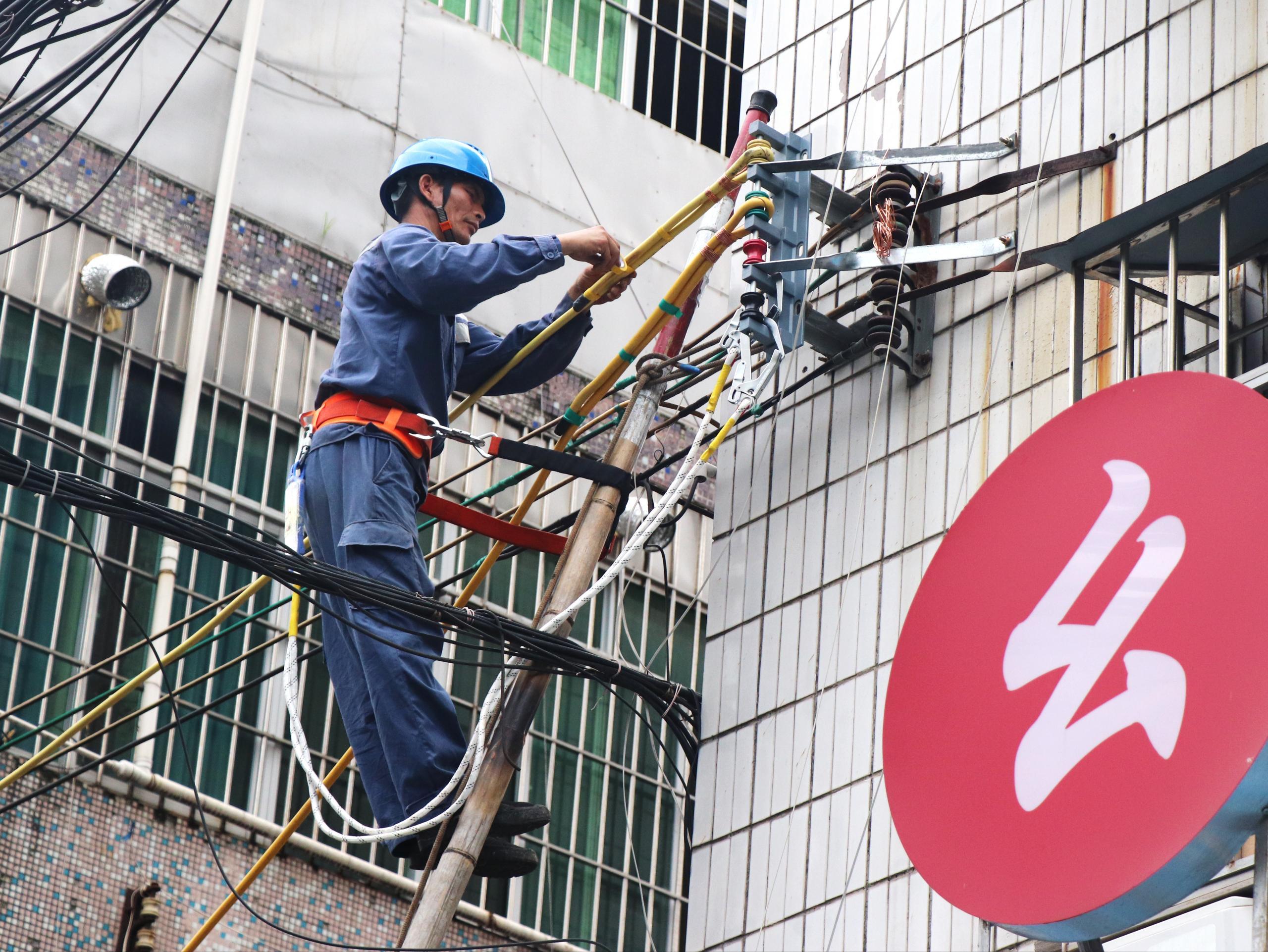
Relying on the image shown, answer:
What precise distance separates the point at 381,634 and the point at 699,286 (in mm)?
2225

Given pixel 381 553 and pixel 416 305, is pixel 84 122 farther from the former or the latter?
pixel 381 553

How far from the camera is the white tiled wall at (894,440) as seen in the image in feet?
28.5

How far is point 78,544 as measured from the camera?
16062 mm

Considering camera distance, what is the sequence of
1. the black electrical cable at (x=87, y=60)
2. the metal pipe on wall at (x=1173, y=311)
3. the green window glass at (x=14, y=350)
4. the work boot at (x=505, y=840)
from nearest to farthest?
1. the metal pipe on wall at (x=1173, y=311)
2. the work boot at (x=505, y=840)
3. the black electrical cable at (x=87, y=60)
4. the green window glass at (x=14, y=350)

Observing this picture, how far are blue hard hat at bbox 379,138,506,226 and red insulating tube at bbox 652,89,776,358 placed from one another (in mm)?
930

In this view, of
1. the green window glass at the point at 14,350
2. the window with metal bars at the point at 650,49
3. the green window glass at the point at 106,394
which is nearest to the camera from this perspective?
the green window glass at the point at 14,350

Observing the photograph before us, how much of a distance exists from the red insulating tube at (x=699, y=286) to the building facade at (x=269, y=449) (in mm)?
4169

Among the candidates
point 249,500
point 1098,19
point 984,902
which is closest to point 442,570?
point 249,500

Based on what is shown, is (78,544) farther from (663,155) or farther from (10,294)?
(663,155)

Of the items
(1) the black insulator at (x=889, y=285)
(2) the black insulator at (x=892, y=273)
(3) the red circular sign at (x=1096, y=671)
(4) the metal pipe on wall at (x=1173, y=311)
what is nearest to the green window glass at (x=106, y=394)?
(2) the black insulator at (x=892, y=273)

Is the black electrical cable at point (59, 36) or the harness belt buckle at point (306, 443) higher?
the black electrical cable at point (59, 36)

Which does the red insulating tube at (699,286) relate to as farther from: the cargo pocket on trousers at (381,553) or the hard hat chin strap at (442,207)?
the cargo pocket on trousers at (381,553)

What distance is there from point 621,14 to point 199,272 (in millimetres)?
5993

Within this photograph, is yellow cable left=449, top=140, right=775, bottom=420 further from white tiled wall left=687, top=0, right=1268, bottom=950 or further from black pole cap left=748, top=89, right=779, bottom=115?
white tiled wall left=687, top=0, right=1268, bottom=950
